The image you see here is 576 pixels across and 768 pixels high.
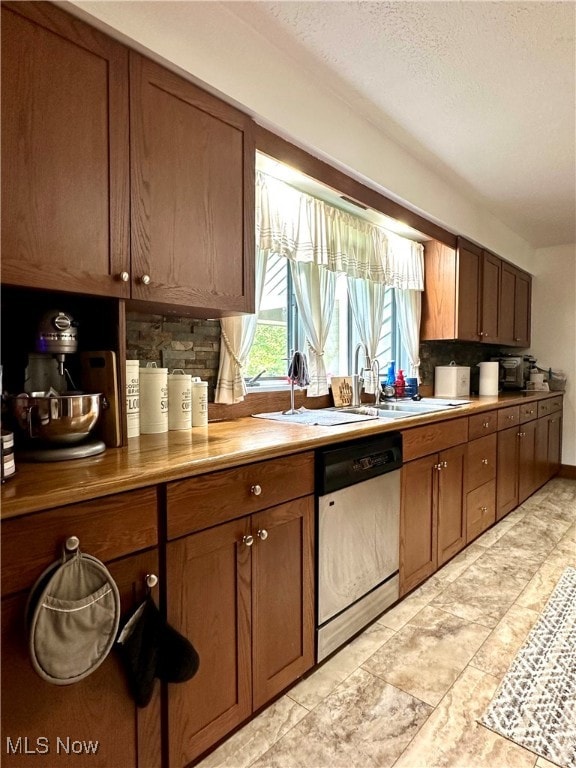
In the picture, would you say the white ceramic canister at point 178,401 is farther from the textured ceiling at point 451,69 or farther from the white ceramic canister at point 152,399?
the textured ceiling at point 451,69

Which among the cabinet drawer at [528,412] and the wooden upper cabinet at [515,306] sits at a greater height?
the wooden upper cabinet at [515,306]

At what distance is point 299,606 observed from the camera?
1.52 metres

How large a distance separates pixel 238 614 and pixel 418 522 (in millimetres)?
1212

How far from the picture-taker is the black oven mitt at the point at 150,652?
1025 mm

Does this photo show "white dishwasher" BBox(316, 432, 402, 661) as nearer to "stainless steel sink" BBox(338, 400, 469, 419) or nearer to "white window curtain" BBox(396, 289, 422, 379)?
"stainless steel sink" BBox(338, 400, 469, 419)

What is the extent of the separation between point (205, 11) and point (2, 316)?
48.5 inches

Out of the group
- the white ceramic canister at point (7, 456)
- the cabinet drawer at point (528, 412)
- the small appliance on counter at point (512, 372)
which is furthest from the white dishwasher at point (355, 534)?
the small appliance on counter at point (512, 372)

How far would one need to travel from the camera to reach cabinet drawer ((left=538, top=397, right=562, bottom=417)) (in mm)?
3906

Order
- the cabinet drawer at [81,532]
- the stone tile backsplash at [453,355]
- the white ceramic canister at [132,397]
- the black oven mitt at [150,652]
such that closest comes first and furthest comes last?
the cabinet drawer at [81,532] → the black oven mitt at [150,652] → the white ceramic canister at [132,397] → the stone tile backsplash at [453,355]

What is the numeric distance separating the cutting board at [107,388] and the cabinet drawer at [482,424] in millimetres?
2150

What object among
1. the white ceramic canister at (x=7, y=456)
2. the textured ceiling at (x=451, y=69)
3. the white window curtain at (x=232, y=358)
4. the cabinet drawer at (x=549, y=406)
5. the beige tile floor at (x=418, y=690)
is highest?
the textured ceiling at (x=451, y=69)

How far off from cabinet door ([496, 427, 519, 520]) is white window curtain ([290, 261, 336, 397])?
5.00 feet

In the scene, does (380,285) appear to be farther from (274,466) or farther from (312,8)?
(274,466)

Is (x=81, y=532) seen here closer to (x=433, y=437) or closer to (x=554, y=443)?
(x=433, y=437)
